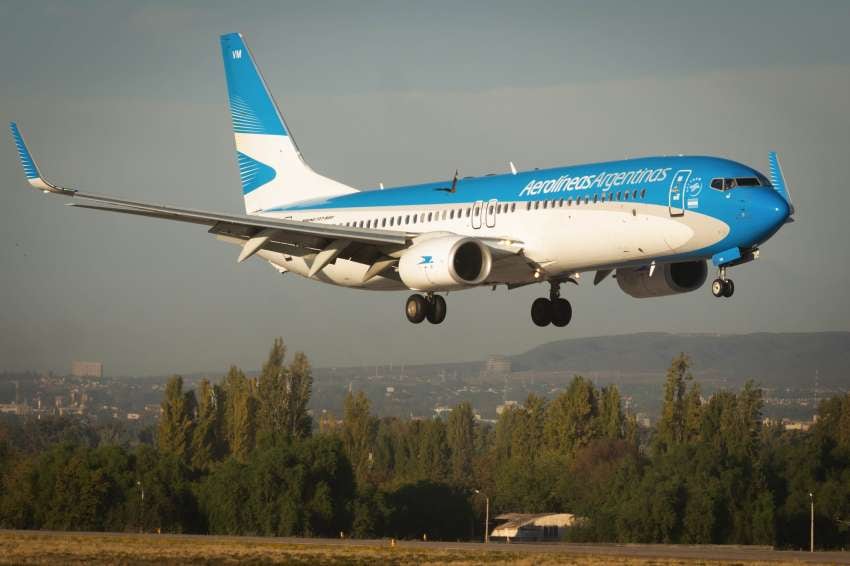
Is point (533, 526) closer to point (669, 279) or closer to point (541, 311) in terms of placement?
point (541, 311)

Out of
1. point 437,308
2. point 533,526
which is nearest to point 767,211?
point 437,308

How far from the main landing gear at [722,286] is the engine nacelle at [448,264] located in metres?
8.01

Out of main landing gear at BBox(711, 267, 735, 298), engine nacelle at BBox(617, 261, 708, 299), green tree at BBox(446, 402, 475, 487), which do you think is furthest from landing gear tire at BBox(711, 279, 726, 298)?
green tree at BBox(446, 402, 475, 487)

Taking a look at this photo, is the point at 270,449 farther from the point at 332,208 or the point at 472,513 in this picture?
the point at 332,208

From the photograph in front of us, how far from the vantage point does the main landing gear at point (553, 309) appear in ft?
182

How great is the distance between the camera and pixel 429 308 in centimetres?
5384

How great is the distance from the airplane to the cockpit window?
0.10ft

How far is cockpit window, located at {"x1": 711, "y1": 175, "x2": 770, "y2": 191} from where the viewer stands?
45.5m

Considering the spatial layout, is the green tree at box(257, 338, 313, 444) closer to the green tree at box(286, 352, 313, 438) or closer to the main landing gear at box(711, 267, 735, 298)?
the green tree at box(286, 352, 313, 438)

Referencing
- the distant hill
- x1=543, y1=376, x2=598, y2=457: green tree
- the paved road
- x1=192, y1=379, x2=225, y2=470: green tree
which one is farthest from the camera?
the distant hill

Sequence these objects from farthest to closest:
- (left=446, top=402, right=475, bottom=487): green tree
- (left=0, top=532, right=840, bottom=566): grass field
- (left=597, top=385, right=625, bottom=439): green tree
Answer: (left=446, top=402, right=475, bottom=487): green tree → (left=597, top=385, right=625, bottom=439): green tree → (left=0, top=532, right=840, bottom=566): grass field

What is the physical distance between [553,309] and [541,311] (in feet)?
1.62

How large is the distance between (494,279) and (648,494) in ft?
179

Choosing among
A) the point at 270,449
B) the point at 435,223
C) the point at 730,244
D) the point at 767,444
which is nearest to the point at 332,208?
the point at 435,223
